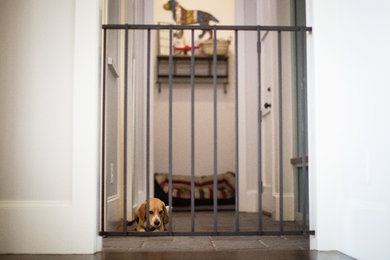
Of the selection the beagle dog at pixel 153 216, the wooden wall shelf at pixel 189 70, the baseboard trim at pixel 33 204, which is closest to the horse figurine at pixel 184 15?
the wooden wall shelf at pixel 189 70

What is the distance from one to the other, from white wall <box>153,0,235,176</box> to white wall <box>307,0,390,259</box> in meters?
3.18

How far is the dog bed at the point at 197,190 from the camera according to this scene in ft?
13.7

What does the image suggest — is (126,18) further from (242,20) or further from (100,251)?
(100,251)

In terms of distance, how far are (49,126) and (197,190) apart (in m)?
2.75

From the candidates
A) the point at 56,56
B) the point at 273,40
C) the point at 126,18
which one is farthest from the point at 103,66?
the point at 273,40

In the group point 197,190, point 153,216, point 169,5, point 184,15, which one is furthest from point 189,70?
point 153,216

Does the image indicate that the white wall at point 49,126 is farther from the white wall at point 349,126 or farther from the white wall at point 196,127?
the white wall at point 196,127

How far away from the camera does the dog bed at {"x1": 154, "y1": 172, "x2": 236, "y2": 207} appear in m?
4.17

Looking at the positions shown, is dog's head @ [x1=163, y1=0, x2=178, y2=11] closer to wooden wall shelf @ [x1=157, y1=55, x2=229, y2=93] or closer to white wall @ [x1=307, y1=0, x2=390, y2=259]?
wooden wall shelf @ [x1=157, y1=55, x2=229, y2=93]

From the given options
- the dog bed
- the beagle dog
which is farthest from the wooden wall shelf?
the beagle dog

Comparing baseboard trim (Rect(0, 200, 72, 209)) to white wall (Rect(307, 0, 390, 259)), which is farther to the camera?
baseboard trim (Rect(0, 200, 72, 209))

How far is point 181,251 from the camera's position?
5.73 ft

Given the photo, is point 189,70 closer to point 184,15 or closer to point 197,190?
point 184,15

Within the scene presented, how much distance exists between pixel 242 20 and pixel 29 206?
2.86 m
